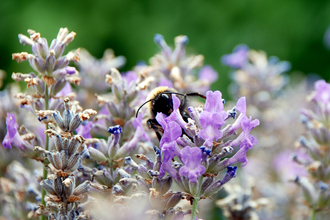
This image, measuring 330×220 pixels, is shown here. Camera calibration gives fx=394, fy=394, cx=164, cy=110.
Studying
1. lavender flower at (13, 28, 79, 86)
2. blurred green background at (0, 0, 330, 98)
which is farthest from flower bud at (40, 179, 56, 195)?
blurred green background at (0, 0, 330, 98)

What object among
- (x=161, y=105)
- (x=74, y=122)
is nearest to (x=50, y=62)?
(x=74, y=122)

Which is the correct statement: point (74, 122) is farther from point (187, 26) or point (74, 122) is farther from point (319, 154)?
point (187, 26)

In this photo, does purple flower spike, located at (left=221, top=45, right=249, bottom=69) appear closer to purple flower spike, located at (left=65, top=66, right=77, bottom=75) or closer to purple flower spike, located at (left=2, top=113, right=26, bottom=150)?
purple flower spike, located at (left=65, top=66, right=77, bottom=75)

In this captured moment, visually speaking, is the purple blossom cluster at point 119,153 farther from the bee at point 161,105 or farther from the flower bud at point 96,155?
the bee at point 161,105

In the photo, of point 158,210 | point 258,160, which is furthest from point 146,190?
point 258,160

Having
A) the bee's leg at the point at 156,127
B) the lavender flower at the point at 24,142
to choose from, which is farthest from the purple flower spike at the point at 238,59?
the lavender flower at the point at 24,142

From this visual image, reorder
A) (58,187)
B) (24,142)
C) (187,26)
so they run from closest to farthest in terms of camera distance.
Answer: (58,187) < (24,142) < (187,26)
